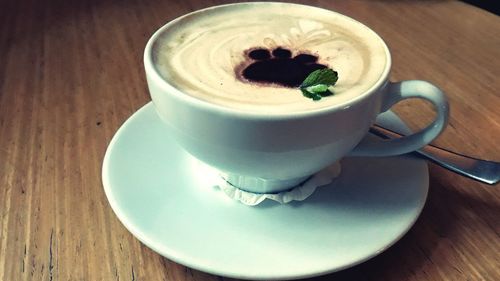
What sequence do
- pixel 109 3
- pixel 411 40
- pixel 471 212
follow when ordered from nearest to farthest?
1. pixel 471 212
2. pixel 411 40
3. pixel 109 3

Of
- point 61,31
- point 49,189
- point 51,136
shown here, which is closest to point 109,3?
point 61,31

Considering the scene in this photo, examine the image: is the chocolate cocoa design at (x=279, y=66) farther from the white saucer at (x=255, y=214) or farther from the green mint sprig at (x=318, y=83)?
the white saucer at (x=255, y=214)

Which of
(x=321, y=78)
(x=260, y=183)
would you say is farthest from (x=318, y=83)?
(x=260, y=183)

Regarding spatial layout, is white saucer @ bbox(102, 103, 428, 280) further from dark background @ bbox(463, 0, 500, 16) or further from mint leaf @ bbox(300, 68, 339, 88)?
dark background @ bbox(463, 0, 500, 16)

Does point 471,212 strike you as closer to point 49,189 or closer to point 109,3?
point 49,189

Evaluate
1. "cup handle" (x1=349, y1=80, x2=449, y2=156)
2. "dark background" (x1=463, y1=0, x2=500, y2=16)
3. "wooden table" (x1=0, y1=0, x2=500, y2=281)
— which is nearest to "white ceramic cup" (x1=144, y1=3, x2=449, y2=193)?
"cup handle" (x1=349, y1=80, x2=449, y2=156)

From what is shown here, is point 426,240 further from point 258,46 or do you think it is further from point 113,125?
point 113,125
